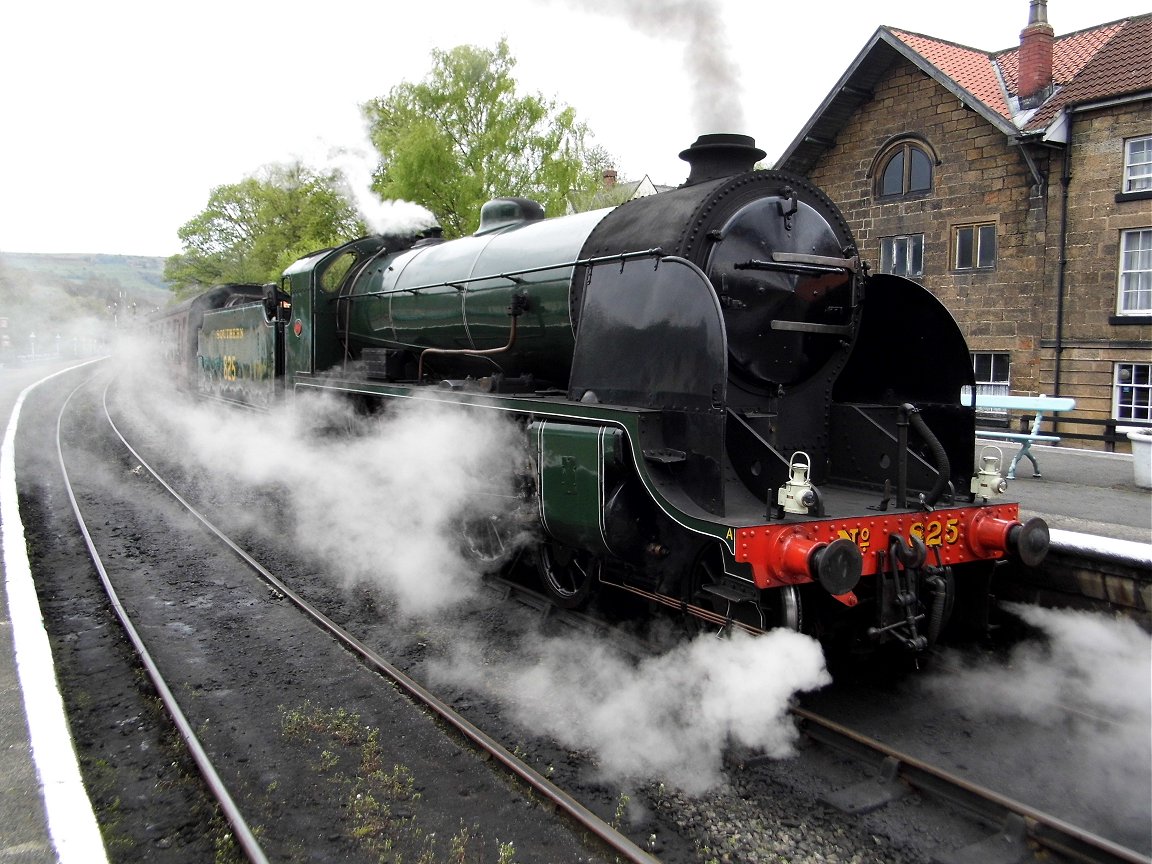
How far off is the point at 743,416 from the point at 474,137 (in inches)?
485

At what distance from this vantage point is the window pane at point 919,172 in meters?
15.9

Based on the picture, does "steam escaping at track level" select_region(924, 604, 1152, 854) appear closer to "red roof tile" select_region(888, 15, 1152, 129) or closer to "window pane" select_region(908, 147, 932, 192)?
"red roof tile" select_region(888, 15, 1152, 129)

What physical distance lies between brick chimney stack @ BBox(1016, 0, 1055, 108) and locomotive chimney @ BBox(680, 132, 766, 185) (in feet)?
43.0

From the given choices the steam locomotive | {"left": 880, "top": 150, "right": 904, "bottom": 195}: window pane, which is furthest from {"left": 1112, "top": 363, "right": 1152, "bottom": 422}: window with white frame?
the steam locomotive

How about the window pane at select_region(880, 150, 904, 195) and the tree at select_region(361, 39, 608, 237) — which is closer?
the tree at select_region(361, 39, 608, 237)

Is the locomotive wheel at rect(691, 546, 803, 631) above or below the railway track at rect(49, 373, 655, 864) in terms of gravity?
above

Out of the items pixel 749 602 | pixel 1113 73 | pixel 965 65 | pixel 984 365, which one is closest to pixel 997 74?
pixel 965 65

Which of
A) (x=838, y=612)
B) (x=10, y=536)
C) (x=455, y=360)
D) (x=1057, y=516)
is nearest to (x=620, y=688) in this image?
(x=838, y=612)

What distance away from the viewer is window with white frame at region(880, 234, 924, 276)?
52.7 ft

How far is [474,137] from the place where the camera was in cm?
1527

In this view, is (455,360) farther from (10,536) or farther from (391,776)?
(10,536)

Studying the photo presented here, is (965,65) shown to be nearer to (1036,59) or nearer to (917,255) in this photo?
(1036,59)

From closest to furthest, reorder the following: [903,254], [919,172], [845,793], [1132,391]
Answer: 1. [845,793]
2. [1132,391]
3. [919,172]
4. [903,254]

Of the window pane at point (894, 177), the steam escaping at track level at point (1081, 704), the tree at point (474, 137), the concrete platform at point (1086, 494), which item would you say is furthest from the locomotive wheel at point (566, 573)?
the window pane at point (894, 177)
